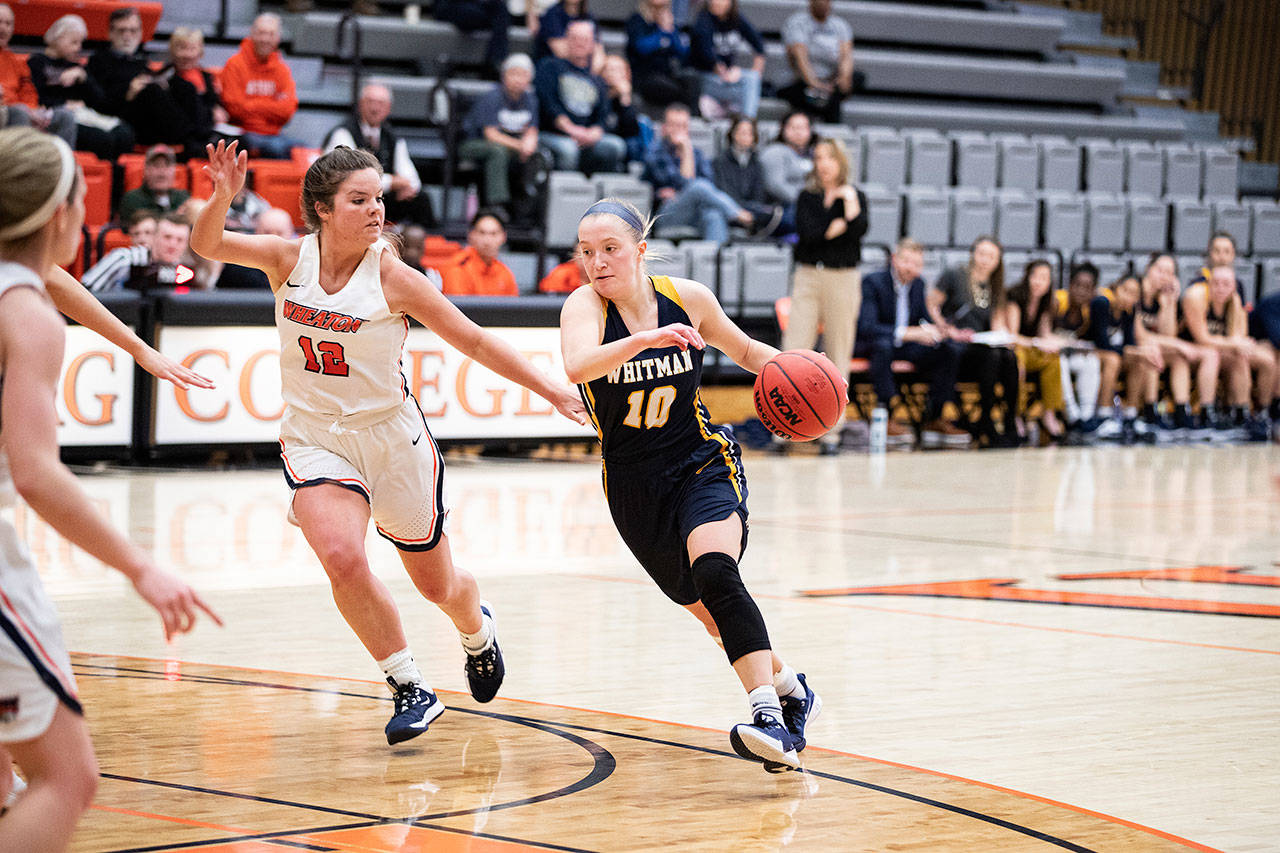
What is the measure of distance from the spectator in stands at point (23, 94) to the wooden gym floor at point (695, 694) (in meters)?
3.57

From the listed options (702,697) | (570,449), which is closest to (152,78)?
(570,449)

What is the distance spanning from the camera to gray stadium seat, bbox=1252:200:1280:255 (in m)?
18.5

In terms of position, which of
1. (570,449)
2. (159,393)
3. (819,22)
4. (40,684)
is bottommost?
(570,449)

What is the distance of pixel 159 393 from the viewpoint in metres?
9.95

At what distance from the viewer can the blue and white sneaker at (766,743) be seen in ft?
12.5

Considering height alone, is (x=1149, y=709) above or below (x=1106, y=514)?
above

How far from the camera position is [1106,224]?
1731 centimetres

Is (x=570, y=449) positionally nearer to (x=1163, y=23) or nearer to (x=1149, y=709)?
(x=1149, y=709)

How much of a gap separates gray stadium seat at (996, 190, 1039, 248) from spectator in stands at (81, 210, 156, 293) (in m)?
9.09

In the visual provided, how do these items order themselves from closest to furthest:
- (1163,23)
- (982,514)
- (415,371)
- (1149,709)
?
(1149,709), (982,514), (415,371), (1163,23)

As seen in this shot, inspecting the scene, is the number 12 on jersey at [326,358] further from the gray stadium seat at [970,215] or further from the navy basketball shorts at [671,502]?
the gray stadium seat at [970,215]

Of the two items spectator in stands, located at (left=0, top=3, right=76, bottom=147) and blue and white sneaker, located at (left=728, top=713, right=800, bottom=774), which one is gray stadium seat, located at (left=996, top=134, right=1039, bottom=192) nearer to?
spectator in stands, located at (left=0, top=3, right=76, bottom=147)

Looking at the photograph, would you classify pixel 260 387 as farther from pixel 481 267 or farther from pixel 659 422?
pixel 659 422

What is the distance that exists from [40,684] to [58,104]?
34.6 ft
